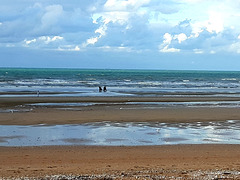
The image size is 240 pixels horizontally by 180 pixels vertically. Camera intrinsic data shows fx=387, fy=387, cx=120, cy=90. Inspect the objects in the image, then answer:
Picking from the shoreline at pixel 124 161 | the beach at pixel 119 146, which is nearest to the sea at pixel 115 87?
the beach at pixel 119 146

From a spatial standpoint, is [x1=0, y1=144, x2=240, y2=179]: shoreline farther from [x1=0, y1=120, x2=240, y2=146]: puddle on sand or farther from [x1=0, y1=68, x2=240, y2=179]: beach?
[x1=0, y1=120, x2=240, y2=146]: puddle on sand

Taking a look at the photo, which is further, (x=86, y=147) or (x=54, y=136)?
(x=54, y=136)

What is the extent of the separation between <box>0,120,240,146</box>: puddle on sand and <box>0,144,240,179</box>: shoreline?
109cm

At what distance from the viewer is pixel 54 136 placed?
16.2 metres

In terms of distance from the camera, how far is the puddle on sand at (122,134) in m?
15.0

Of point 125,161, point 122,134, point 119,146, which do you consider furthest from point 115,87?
point 125,161

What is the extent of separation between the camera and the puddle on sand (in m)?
15.0

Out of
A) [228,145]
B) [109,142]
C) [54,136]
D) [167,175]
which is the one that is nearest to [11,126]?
[54,136]

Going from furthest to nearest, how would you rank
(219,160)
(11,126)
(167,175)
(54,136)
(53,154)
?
(11,126), (54,136), (53,154), (219,160), (167,175)

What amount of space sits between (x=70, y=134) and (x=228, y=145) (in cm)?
659

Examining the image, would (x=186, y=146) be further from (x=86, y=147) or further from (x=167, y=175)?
(x=167, y=175)

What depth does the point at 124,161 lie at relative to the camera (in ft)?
38.1

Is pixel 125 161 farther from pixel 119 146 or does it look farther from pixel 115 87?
pixel 115 87

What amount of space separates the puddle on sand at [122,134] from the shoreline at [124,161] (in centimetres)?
109
